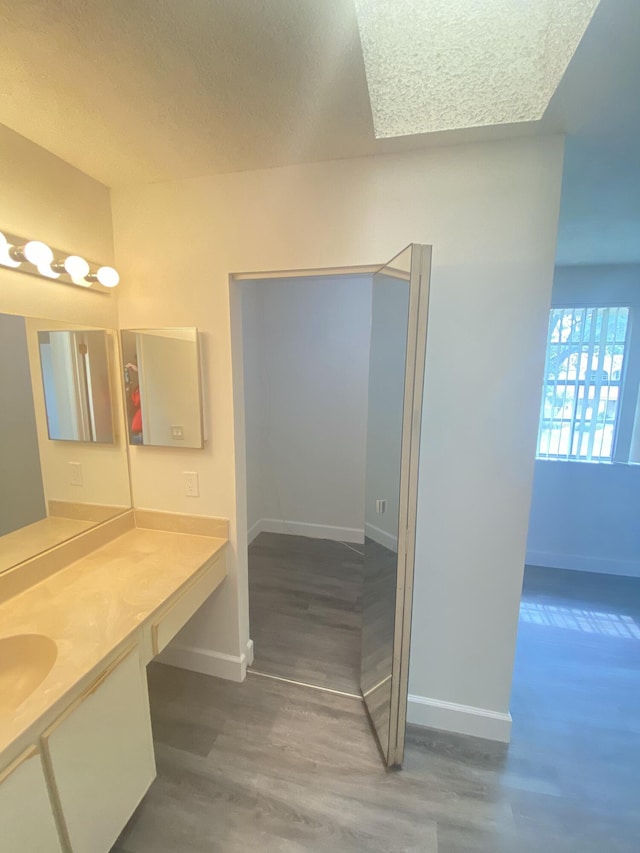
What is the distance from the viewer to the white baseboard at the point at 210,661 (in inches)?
78.5

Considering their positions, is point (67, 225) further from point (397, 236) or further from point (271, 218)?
point (397, 236)

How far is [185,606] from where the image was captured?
152 centimetres

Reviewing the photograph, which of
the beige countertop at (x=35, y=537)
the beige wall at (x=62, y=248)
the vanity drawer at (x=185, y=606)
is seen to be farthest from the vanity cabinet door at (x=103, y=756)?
the beige wall at (x=62, y=248)

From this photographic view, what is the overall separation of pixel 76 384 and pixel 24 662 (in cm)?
113

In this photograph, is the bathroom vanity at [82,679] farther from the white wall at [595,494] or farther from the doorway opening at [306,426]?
the white wall at [595,494]

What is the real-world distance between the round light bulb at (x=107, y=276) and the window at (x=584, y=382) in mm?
3314

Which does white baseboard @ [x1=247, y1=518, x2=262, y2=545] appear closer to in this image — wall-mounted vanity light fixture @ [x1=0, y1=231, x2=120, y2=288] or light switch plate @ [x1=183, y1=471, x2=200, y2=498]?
light switch plate @ [x1=183, y1=471, x2=200, y2=498]

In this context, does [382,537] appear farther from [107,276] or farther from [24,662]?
[107,276]

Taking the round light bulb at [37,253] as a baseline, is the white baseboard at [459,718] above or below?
below

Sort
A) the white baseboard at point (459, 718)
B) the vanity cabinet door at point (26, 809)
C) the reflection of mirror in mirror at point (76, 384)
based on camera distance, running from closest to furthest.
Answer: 1. the vanity cabinet door at point (26, 809)
2. the reflection of mirror in mirror at point (76, 384)
3. the white baseboard at point (459, 718)

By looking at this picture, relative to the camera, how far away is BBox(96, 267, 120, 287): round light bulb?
1.62 meters

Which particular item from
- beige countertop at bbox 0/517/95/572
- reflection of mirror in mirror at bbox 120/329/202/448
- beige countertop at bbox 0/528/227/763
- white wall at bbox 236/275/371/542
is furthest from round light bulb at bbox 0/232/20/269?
white wall at bbox 236/275/371/542

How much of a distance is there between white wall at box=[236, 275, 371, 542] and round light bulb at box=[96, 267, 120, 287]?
1705 millimetres

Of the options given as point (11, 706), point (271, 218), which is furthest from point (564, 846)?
point (271, 218)
